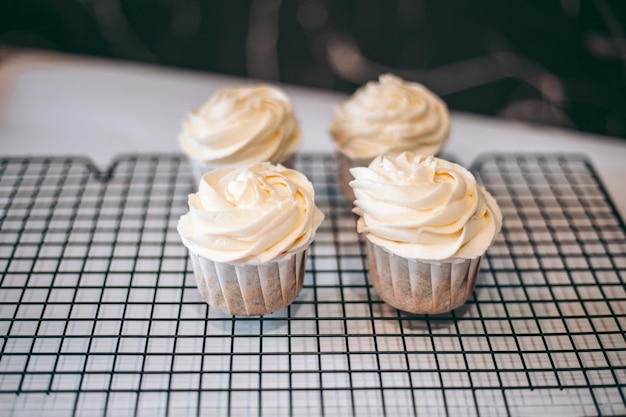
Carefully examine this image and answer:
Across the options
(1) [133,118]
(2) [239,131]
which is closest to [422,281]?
(2) [239,131]

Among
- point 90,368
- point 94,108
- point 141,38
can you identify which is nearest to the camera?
point 90,368

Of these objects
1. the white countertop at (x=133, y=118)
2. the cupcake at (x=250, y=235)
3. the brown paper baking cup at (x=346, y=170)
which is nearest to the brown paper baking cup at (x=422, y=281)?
the cupcake at (x=250, y=235)

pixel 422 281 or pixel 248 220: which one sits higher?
pixel 248 220

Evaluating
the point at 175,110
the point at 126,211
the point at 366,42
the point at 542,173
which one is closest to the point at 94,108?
the point at 175,110

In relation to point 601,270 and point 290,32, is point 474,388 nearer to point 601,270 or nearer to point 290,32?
point 601,270

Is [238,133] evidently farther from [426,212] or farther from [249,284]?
[426,212]

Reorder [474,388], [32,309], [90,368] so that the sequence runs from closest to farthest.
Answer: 1. [474,388]
2. [90,368]
3. [32,309]
